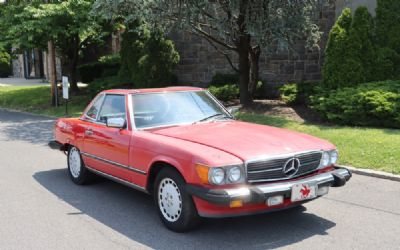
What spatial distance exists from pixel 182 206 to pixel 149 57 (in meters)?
13.0

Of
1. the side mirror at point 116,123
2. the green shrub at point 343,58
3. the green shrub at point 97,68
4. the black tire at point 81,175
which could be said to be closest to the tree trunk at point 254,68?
the green shrub at point 343,58

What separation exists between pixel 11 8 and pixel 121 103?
42.7 ft

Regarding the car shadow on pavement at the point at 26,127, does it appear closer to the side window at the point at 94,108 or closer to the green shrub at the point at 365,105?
the side window at the point at 94,108

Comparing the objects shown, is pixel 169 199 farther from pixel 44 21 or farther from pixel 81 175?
pixel 44 21

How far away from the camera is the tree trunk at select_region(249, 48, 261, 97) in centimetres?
1384

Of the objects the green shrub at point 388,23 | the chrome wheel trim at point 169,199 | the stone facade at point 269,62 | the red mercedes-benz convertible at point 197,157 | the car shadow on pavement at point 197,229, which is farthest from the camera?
the stone facade at point 269,62

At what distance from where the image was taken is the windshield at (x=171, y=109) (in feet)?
19.2

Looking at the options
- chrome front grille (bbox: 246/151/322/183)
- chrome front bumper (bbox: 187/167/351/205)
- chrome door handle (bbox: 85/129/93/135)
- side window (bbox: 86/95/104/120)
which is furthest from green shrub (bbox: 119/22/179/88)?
chrome front bumper (bbox: 187/167/351/205)

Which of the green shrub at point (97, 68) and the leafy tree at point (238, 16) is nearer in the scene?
the leafy tree at point (238, 16)

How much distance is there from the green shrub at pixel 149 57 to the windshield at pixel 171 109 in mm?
11052

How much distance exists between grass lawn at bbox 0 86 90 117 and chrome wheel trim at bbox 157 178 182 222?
11.7 m

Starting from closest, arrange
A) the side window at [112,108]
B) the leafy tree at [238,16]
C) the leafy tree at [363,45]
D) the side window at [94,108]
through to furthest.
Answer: the side window at [112,108] < the side window at [94,108] < the leafy tree at [238,16] < the leafy tree at [363,45]

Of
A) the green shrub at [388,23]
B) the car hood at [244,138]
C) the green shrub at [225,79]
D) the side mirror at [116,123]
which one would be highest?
the green shrub at [388,23]

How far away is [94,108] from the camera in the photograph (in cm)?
691
